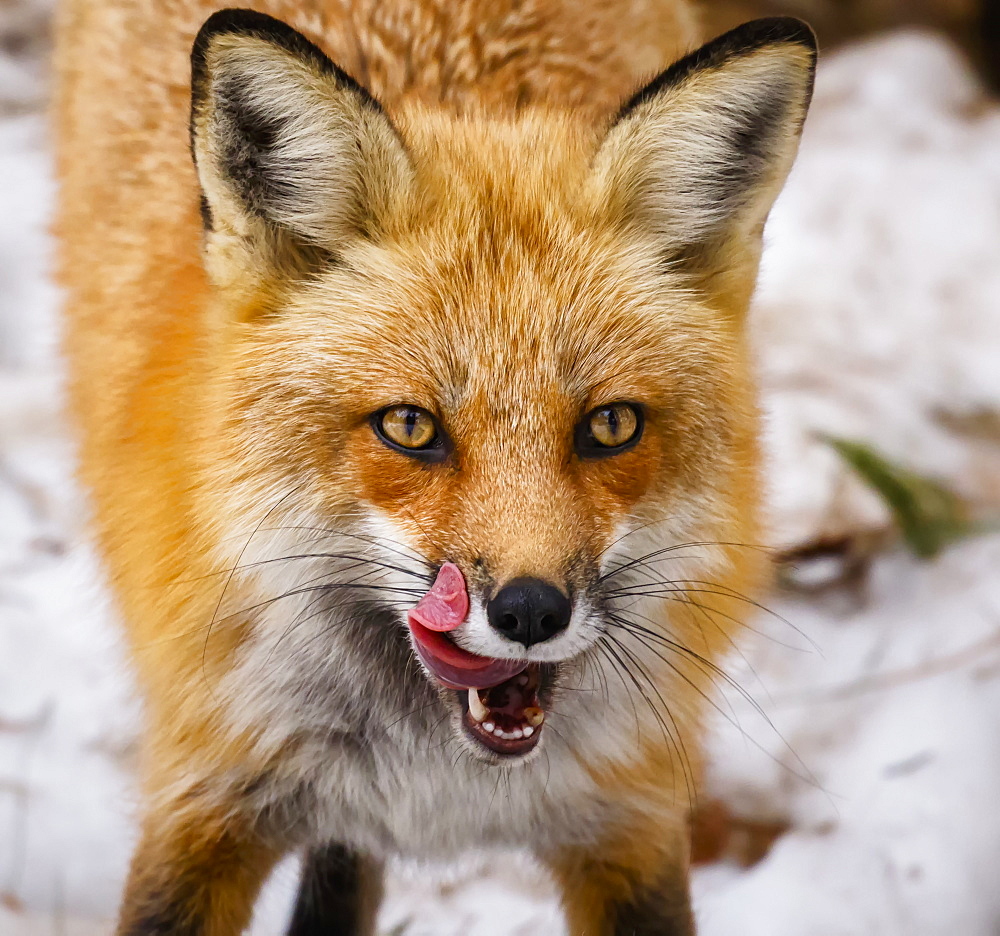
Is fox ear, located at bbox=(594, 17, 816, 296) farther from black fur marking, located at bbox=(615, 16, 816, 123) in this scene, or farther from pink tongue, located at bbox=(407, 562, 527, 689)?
pink tongue, located at bbox=(407, 562, 527, 689)

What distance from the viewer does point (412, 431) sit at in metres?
1.95

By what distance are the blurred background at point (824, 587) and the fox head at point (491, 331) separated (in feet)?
2.29

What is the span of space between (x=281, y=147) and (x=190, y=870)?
4.39 feet

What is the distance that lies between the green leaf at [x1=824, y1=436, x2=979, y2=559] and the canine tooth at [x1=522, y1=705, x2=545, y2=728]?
237cm

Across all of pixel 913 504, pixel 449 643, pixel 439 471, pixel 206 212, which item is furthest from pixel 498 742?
pixel 913 504

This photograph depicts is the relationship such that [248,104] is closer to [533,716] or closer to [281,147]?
[281,147]

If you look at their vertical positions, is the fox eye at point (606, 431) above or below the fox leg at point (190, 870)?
above

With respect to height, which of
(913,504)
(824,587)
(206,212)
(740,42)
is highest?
(740,42)

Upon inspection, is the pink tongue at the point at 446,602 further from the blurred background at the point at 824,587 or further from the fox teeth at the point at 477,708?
the blurred background at the point at 824,587

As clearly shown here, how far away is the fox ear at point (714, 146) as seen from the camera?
203cm

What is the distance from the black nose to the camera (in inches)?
67.9

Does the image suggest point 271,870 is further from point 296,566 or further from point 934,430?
point 934,430

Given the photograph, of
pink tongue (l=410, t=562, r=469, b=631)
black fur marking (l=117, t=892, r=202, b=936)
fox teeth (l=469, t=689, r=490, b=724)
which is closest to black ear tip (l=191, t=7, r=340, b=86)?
pink tongue (l=410, t=562, r=469, b=631)

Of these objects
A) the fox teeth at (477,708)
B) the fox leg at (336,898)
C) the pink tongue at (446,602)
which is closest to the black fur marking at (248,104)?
the pink tongue at (446,602)
